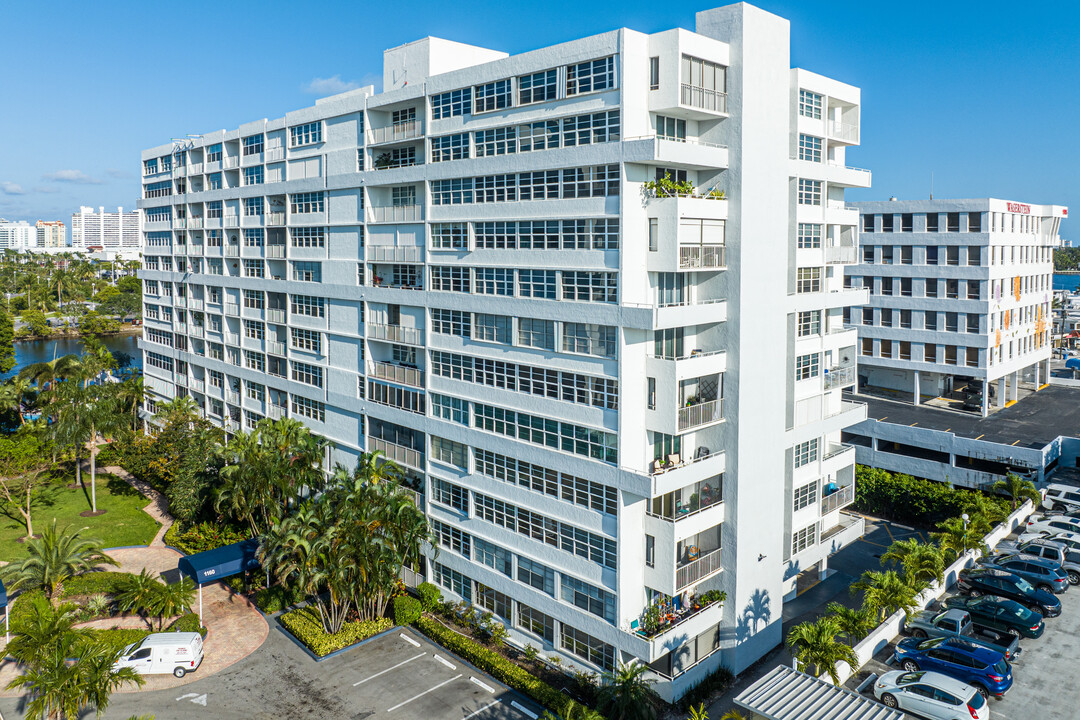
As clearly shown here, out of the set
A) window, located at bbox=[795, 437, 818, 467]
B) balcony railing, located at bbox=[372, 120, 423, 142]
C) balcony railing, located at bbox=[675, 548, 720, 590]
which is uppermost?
balcony railing, located at bbox=[372, 120, 423, 142]

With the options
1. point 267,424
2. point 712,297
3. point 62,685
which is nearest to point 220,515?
point 267,424

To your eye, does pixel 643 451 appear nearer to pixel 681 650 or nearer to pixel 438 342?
pixel 681 650

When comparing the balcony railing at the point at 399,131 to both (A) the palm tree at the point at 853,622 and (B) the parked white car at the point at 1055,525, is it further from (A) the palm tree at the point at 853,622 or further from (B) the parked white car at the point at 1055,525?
(B) the parked white car at the point at 1055,525

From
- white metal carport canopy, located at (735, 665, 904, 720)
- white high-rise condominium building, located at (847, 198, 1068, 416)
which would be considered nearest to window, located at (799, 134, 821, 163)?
white metal carport canopy, located at (735, 665, 904, 720)

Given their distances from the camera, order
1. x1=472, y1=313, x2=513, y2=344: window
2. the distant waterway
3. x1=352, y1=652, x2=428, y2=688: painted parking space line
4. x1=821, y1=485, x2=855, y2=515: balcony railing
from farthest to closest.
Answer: the distant waterway, x1=821, y1=485, x2=855, y2=515: balcony railing, x1=472, y1=313, x2=513, y2=344: window, x1=352, y1=652, x2=428, y2=688: painted parking space line

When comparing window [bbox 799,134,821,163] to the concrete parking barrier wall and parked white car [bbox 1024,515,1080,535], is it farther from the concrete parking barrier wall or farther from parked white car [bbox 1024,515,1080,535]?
parked white car [bbox 1024,515,1080,535]

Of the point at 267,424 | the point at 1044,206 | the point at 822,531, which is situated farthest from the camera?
the point at 1044,206

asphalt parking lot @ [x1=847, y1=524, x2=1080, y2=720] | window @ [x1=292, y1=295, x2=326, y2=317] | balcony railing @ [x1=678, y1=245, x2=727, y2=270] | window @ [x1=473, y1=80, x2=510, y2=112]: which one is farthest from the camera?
window @ [x1=292, y1=295, x2=326, y2=317]
